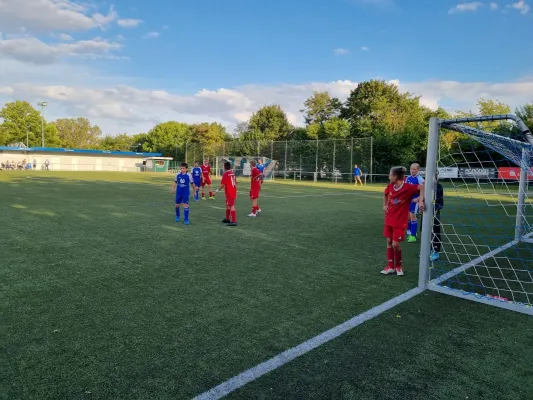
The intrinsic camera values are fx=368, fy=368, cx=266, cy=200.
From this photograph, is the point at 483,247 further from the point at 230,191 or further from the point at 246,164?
the point at 246,164

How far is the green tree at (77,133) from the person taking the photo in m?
89.4

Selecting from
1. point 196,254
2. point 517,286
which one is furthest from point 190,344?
point 517,286

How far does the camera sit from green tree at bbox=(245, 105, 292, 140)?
205 feet

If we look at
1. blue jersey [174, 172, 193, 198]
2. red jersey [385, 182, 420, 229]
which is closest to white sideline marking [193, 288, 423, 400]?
red jersey [385, 182, 420, 229]

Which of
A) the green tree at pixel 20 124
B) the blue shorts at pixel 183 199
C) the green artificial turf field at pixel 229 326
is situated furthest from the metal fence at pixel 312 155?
the green tree at pixel 20 124

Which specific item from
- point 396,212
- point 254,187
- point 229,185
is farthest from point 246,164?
point 396,212

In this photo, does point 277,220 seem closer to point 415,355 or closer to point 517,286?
point 517,286

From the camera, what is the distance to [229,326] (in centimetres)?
390

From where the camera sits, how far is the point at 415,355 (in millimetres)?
3391

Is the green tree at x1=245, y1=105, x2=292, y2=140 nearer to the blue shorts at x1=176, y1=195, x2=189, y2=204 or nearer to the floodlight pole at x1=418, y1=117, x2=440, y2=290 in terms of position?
the blue shorts at x1=176, y1=195, x2=189, y2=204

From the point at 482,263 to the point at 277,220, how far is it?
584 centimetres

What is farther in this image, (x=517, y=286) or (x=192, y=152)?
(x=192, y=152)

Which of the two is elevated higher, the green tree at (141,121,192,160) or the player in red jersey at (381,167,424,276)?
the green tree at (141,121,192,160)

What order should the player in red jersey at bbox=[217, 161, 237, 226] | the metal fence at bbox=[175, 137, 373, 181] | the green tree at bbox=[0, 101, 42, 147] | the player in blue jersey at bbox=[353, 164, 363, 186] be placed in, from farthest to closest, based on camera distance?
1. the green tree at bbox=[0, 101, 42, 147]
2. the metal fence at bbox=[175, 137, 373, 181]
3. the player in blue jersey at bbox=[353, 164, 363, 186]
4. the player in red jersey at bbox=[217, 161, 237, 226]
